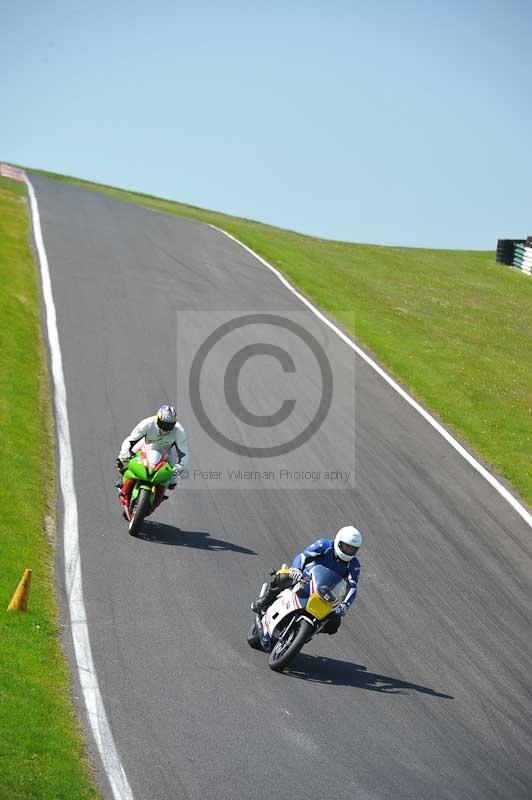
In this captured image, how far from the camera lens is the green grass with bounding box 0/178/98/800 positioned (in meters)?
9.40

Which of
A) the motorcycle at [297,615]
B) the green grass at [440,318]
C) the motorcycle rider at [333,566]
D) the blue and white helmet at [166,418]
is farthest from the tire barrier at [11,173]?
the motorcycle at [297,615]

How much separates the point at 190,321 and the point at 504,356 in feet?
36.2

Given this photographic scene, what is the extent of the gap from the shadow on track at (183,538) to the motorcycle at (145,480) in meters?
0.36

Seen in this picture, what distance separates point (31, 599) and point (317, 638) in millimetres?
3833

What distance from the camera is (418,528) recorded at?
18.8 meters

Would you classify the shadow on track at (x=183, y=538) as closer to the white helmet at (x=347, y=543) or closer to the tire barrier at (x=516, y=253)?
the white helmet at (x=347, y=543)

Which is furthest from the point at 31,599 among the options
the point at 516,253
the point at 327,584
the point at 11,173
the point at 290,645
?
the point at 516,253

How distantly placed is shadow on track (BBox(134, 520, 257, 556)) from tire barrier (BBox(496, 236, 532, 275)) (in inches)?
1614

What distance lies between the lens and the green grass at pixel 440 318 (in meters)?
26.3

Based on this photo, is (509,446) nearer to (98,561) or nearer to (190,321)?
(190,321)

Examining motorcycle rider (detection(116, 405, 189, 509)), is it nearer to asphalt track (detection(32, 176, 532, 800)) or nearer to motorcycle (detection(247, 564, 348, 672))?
asphalt track (detection(32, 176, 532, 800))

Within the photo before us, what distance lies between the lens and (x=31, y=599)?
1317 cm

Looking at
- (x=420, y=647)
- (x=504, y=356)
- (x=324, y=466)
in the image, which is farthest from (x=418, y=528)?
(x=504, y=356)

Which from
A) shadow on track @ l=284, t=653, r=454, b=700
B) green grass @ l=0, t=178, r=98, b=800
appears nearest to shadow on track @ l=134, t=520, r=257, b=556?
green grass @ l=0, t=178, r=98, b=800
